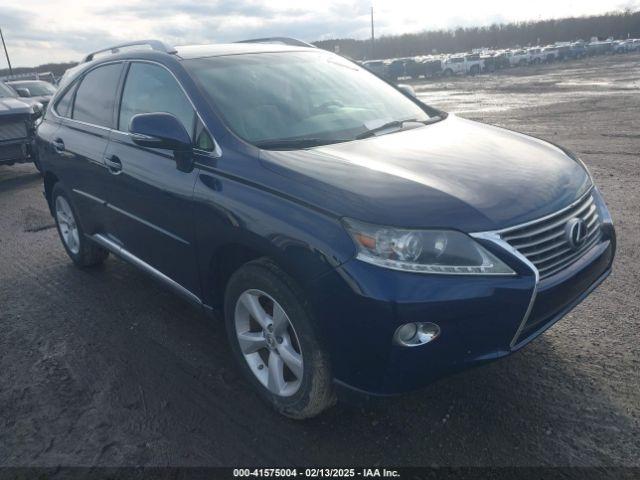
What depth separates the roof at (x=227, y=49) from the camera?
11.9 feet

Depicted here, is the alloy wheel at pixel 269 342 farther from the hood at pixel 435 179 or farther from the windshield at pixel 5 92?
the windshield at pixel 5 92

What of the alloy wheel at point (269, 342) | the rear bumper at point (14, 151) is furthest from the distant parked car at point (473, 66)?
the alloy wheel at point (269, 342)

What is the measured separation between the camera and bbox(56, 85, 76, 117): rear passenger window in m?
4.75

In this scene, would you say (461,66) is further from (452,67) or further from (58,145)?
(58,145)

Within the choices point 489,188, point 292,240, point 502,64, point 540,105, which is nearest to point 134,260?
point 292,240

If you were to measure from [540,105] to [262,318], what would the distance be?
1645 centimetres

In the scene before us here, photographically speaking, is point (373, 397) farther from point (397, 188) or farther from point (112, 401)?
point (112, 401)

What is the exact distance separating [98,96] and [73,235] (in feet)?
4.80

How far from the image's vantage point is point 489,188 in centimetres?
250

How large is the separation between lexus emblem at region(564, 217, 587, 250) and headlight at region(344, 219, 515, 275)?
48 centimetres

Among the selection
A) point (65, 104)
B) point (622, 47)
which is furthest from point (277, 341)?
point (622, 47)

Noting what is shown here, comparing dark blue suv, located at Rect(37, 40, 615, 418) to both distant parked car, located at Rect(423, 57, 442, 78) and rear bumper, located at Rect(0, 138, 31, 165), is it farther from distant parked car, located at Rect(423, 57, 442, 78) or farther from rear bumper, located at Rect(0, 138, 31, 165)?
distant parked car, located at Rect(423, 57, 442, 78)

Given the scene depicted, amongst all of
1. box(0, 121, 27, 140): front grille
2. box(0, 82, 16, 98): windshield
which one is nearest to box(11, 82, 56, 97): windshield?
box(0, 82, 16, 98): windshield

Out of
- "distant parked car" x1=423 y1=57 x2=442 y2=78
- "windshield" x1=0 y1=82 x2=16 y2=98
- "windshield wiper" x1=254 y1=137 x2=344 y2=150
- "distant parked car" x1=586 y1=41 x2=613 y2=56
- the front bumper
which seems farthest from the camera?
"distant parked car" x1=586 y1=41 x2=613 y2=56
